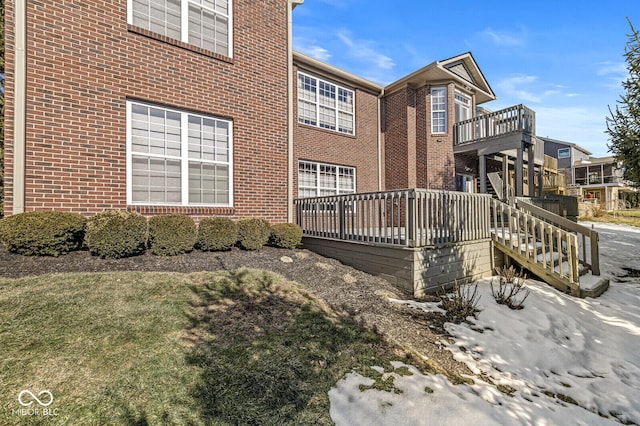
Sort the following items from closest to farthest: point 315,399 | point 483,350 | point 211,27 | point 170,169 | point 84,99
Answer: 1. point 315,399
2. point 483,350
3. point 84,99
4. point 170,169
5. point 211,27

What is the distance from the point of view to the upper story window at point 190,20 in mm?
6703

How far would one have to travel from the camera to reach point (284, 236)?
7.72 m

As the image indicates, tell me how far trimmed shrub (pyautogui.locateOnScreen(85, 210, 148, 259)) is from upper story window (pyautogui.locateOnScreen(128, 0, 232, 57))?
14.5 feet

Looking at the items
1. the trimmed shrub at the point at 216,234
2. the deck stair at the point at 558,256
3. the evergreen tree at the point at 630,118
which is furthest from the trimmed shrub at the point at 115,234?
the evergreen tree at the point at 630,118

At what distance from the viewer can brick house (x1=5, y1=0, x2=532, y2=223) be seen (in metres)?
5.47

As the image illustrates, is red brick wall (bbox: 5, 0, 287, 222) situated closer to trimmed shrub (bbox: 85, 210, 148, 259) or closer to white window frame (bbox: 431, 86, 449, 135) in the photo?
trimmed shrub (bbox: 85, 210, 148, 259)

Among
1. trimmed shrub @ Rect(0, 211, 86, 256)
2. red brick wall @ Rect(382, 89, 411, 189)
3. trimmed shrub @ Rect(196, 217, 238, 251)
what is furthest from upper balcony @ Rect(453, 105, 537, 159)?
trimmed shrub @ Rect(0, 211, 86, 256)

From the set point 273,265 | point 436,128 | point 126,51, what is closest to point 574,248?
point 273,265

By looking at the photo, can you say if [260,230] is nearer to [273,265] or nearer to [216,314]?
[273,265]

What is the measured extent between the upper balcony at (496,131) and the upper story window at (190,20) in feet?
33.3

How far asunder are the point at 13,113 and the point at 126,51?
2397 millimetres

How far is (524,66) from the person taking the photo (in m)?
12.6

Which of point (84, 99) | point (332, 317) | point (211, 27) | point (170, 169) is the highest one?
point (211, 27)

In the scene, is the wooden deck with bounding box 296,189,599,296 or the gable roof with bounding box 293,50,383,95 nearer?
the wooden deck with bounding box 296,189,599,296
